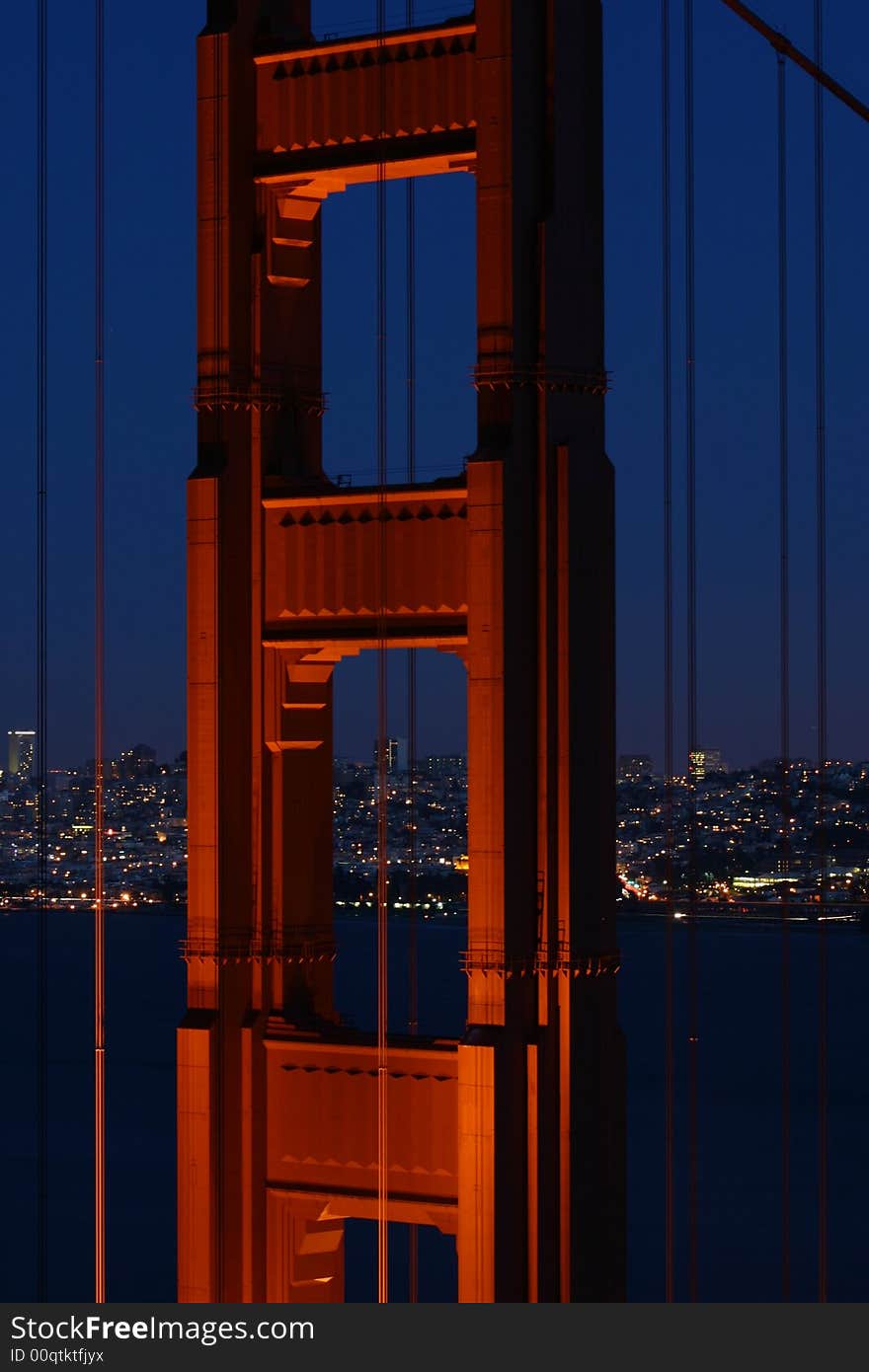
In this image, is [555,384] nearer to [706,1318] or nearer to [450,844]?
[706,1318]

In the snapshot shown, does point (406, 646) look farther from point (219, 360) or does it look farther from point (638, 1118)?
point (638, 1118)

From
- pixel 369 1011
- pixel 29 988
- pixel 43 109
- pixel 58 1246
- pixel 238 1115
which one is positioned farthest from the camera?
pixel 29 988

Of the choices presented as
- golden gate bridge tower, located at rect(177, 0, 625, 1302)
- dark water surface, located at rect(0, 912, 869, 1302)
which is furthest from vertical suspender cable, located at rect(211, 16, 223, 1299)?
dark water surface, located at rect(0, 912, 869, 1302)

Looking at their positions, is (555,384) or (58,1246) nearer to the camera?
(555,384)

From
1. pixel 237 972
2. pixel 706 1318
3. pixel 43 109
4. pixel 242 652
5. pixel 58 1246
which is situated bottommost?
pixel 58 1246

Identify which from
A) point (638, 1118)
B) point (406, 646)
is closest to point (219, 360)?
point (406, 646)

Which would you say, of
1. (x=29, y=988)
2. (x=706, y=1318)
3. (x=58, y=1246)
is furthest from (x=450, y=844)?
(x=29, y=988)
